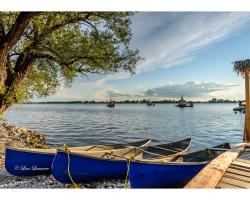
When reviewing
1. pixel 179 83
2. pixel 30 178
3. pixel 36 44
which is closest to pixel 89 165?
pixel 30 178

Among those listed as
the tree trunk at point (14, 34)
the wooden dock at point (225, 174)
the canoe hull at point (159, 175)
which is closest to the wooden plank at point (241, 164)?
the wooden dock at point (225, 174)

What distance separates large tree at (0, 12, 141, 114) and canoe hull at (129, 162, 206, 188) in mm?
3839

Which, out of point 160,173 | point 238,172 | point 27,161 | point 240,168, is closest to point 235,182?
point 238,172

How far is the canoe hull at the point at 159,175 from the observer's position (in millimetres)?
6184

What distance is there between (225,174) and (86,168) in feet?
9.55

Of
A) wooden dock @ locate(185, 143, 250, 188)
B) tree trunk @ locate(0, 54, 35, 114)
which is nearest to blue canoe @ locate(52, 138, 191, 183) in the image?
wooden dock @ locate(185, 143, 250, 188)

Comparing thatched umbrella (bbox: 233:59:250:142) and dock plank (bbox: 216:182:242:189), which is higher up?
thatched umbrella (bbox: 233:59:250:142)

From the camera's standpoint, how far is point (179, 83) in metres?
15.1

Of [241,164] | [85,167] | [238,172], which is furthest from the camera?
[85,167]

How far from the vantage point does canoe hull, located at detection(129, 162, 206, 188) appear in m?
6.18

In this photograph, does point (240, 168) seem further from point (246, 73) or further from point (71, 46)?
→ point (71, 46)

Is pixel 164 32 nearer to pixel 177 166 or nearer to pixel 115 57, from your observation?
pixel 115 57

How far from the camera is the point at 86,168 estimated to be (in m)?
7.22

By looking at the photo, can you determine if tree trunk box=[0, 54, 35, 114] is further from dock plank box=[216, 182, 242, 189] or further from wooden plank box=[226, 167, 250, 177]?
dock plank box=[216, 182, 242, 189]
